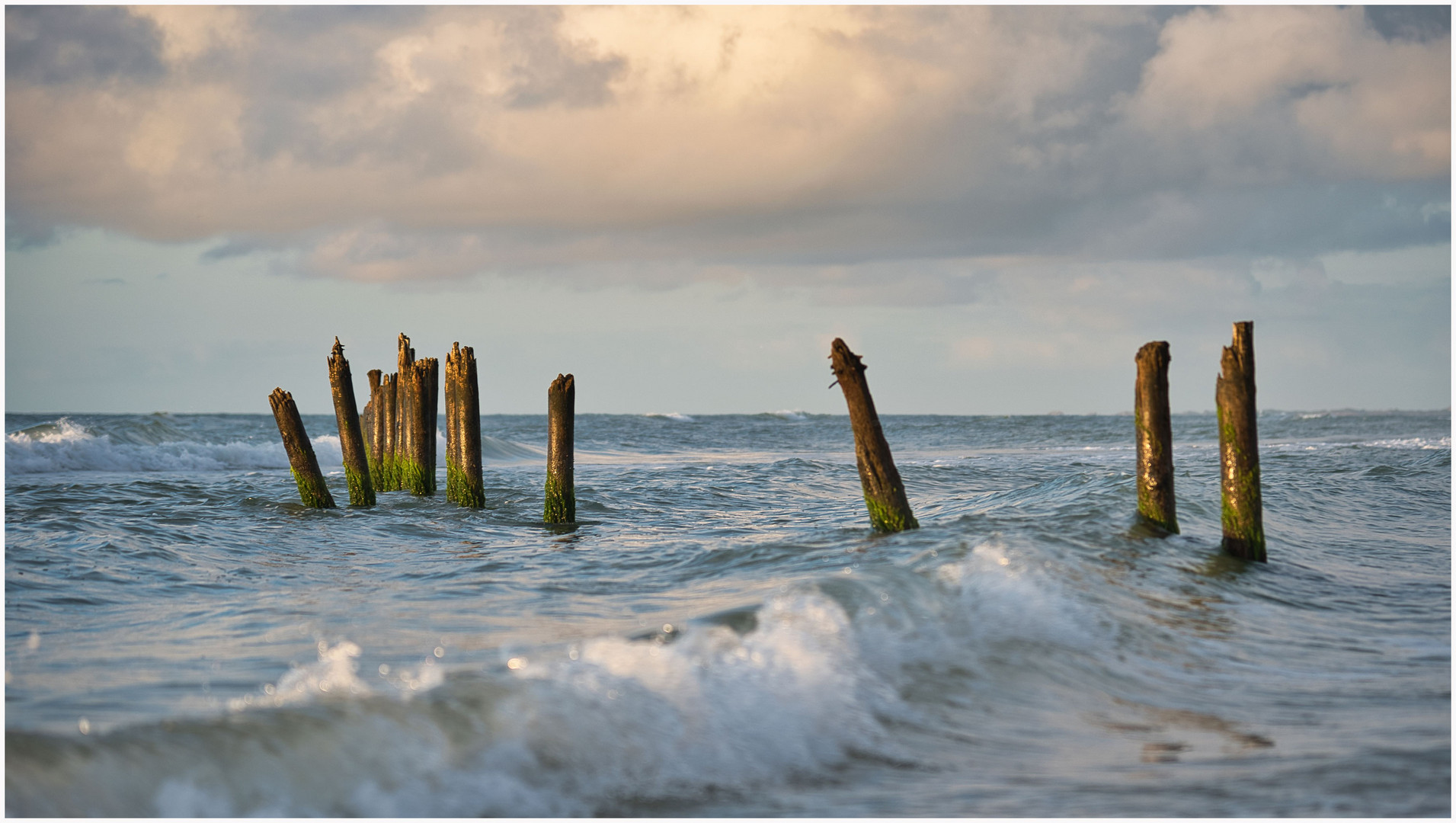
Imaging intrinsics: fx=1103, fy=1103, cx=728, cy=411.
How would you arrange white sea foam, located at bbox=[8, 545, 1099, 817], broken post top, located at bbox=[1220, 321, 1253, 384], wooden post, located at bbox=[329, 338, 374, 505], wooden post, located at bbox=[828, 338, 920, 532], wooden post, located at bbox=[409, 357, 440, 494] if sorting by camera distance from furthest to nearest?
wooden post, located at bbox=[409, 357, 440, 494] < wooden post, located at bbox=[329, 338, 374, 505] < wooden post, located at bbox=[828, 338, 920, 532] < broken post top, located at bbox=[1220, 321, 1253, 384] < white sea foam, located at bbox=[8, 545, 1099, 817]

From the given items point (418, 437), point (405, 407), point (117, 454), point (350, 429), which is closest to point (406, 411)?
point (405, 407)

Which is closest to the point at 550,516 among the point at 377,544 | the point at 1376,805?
the point at 377,544

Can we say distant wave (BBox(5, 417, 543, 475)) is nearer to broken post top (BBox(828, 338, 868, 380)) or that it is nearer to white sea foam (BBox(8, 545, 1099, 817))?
broken post top (BBox(828, 338, 868, 380))

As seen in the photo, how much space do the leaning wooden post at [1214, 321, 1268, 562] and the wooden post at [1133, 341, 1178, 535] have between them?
48cm

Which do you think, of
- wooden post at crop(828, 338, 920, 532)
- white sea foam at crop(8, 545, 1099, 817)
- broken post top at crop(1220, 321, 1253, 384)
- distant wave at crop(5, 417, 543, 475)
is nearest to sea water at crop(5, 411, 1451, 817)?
white sea foam at crop(8, 545, 1099, 817)

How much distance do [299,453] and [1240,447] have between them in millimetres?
11429

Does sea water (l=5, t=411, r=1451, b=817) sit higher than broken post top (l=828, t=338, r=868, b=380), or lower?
lower

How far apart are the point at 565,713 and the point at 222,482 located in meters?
19.6

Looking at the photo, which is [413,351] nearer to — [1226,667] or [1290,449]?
[1226,667]

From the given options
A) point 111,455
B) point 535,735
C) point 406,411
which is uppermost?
point 406,411

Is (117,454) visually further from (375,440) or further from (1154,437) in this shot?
(1154,437)

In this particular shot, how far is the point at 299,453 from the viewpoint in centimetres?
1474

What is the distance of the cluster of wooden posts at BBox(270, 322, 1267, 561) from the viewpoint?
9.50 m

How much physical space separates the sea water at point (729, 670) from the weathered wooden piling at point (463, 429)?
223 centimetres
